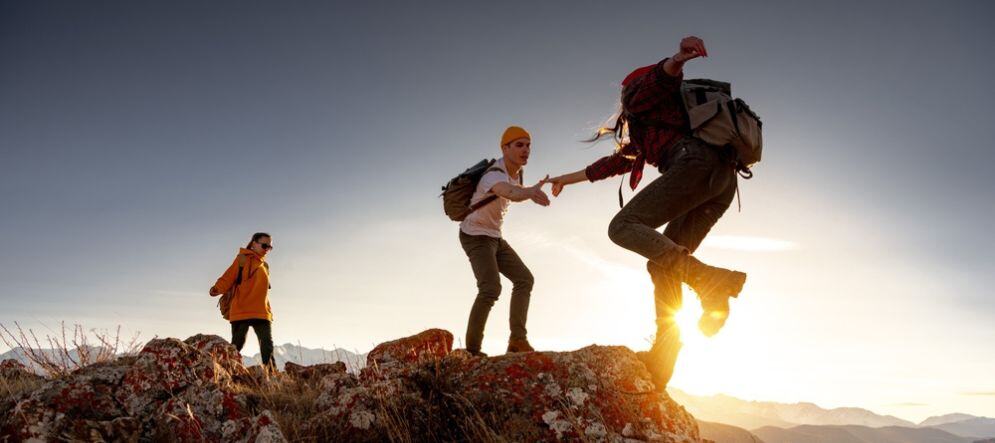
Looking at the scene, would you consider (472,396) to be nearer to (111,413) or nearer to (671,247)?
(671,247)

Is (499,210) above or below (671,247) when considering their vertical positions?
above

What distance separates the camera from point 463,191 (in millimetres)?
5785

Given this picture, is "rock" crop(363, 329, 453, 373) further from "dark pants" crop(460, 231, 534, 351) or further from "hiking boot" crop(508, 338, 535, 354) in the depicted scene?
"hiking boot" crop(508, 338, 535, 354)

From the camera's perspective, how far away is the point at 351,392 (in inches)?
144

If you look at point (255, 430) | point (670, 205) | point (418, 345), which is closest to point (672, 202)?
point (670, 205)

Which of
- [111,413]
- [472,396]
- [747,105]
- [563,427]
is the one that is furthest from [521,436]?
[111,413]

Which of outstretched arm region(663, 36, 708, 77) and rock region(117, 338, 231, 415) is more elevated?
outstretched arm region(663, 36, 708, 77)

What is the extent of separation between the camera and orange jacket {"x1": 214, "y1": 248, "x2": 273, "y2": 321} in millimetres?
8898

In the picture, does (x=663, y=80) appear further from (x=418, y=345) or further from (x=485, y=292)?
(x=418, y=345)

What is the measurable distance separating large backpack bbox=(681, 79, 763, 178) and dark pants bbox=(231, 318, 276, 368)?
8070 mm

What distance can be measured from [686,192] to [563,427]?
1799mm

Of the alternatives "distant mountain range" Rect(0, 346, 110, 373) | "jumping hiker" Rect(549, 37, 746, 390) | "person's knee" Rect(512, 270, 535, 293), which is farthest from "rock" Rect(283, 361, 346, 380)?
"jumping hiker" Rect(549, 37, 746, 390)

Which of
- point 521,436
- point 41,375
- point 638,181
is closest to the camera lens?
point 521,436

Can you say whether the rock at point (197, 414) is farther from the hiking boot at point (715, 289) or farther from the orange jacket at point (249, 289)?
the orange jacket at point (249, 289)
